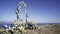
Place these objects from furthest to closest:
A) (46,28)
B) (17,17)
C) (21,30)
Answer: (46,28)
(17,17)
(21,30)

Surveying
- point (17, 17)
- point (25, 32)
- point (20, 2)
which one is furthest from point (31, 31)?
point (20, 2)

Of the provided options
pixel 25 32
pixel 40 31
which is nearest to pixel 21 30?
pixel 25 32

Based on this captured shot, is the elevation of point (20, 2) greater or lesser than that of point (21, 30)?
greater

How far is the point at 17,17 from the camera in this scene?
6699 millimetres

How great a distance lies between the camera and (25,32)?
6.58 m

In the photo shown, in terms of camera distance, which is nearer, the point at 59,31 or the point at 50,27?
the point at 59,31

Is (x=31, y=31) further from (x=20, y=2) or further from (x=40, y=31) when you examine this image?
(x=20, y=2)

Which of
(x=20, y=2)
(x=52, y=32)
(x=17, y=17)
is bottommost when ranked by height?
(x=52, y=32)

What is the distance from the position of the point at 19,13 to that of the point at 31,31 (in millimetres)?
713

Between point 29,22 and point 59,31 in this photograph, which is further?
point 29,22

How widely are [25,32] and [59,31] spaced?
113cm

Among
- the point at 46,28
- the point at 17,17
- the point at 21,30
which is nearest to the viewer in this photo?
the point at 21,30

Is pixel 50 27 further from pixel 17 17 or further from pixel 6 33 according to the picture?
pixel 6 33

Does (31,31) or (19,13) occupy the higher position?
(19,13)
